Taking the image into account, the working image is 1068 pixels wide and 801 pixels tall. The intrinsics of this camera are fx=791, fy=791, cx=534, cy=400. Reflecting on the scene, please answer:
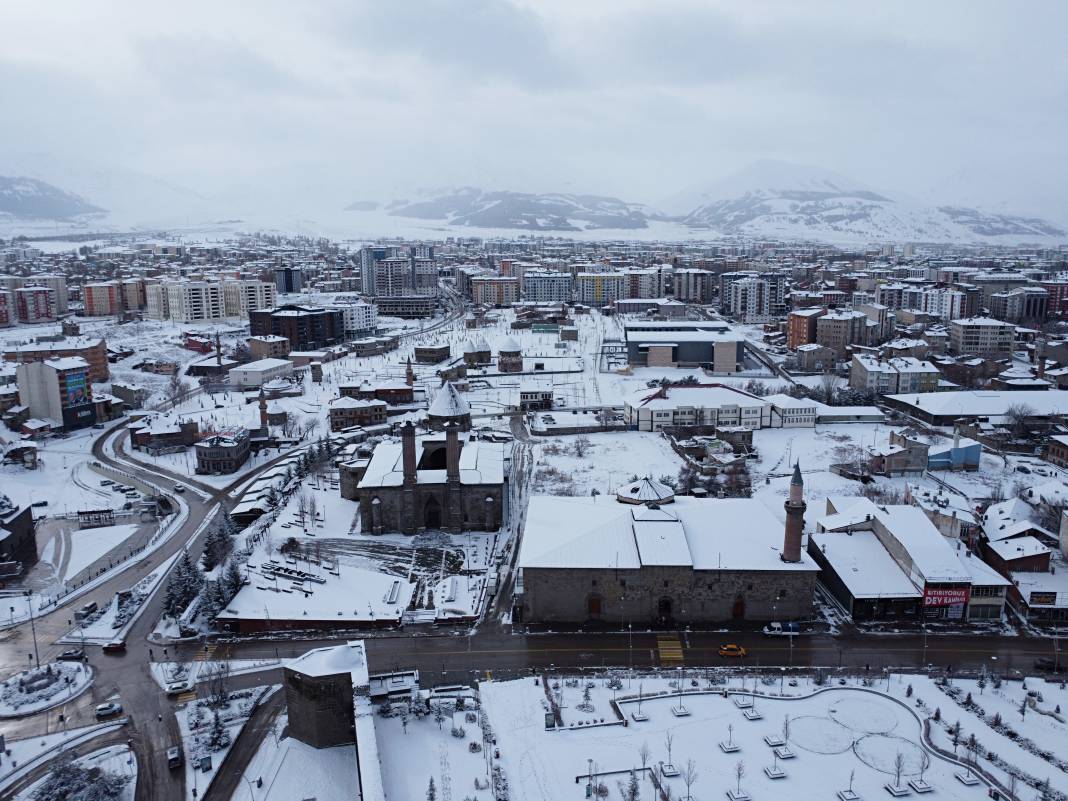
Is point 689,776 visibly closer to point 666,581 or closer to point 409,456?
point 666,581

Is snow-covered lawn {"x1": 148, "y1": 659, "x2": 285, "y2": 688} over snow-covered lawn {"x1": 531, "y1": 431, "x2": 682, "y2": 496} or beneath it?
beneath

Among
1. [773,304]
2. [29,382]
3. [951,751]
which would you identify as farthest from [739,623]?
[773,304]

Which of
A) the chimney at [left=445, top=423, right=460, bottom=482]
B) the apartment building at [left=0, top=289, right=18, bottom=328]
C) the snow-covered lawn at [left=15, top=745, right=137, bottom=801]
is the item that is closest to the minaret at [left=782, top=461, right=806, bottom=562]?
the chimney at [left=445, top=423, right=460, bottom=482]

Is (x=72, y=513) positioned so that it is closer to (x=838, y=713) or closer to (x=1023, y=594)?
(x=838, y=713)

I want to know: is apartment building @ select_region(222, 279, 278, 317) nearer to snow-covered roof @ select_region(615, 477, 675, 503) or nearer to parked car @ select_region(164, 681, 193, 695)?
snow-covered roof @ select_region(615, 477, 675, 503)

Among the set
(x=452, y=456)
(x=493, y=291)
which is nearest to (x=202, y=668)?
(x=452, y=456)
